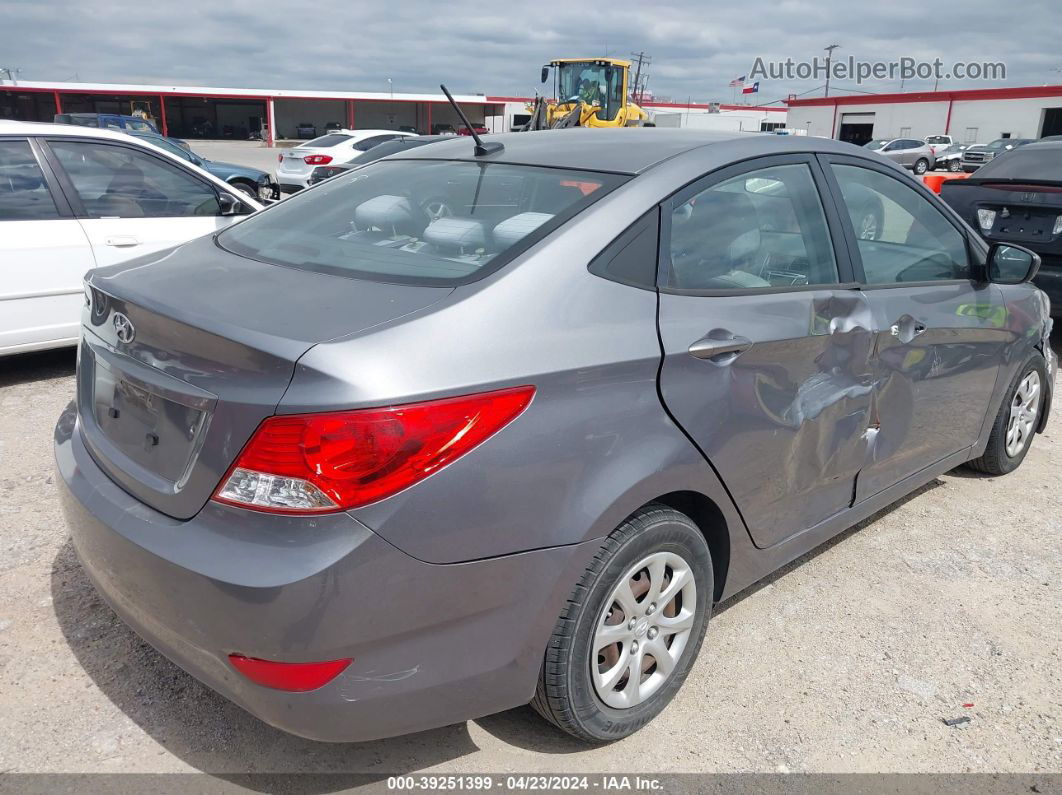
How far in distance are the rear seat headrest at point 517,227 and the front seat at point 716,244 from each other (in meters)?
0.38

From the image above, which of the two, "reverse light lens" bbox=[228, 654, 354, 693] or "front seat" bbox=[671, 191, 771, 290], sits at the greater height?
"front seat" bbox=[671, 191, 771, 290]

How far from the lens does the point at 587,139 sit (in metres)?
2.93

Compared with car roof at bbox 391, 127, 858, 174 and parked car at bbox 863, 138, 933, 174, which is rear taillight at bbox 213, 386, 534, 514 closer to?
car roof at bbox 391, 127, 858, 174

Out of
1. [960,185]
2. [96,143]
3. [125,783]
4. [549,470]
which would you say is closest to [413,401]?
[549,470]

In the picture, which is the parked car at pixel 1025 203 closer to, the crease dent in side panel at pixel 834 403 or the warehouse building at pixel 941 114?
the crease dent in side panel at pixel 834 403

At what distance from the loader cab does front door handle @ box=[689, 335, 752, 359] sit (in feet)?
74.0

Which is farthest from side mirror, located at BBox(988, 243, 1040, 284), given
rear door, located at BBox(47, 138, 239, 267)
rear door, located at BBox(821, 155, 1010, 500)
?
rear door, located at BBox(47, 138, 239, 267)

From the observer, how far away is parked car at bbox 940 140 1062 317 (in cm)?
619

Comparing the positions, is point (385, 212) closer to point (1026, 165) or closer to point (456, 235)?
point (456, 235)

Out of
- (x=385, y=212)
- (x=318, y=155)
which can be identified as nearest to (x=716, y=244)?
(x=385, y=212)

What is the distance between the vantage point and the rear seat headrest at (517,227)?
2.27 meters

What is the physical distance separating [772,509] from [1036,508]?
2168 millimetres

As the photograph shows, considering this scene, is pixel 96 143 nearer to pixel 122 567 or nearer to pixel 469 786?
pixel 122 567

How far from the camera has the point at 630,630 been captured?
232 centimetres
